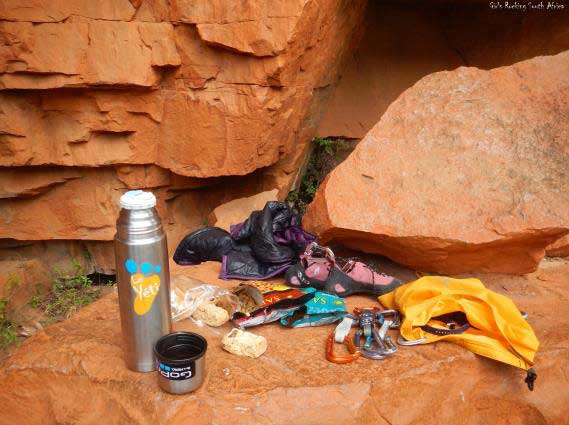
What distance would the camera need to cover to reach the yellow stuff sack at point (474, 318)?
2090 mm

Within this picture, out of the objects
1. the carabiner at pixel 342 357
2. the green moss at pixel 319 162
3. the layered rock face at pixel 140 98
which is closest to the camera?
the carabiner at pixel 342 357

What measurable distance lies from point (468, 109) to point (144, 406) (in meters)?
2.33

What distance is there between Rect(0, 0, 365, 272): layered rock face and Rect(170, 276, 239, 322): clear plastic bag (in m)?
1.40

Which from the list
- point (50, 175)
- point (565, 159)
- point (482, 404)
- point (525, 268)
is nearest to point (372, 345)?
point (482, 404)

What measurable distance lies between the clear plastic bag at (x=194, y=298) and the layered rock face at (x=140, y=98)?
140 centimetres

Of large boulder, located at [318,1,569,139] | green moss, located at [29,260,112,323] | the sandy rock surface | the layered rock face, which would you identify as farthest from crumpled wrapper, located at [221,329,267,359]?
large boulder, located at [318,1,569,139]

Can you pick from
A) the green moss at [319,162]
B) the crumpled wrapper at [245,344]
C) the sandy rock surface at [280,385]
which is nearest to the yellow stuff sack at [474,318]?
the sandy rock surface at [280,385]

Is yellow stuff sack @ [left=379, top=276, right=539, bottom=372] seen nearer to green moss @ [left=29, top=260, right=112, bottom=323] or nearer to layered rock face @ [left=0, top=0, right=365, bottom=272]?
layered rock face @ [left=0, top=0, right=365, bottom=272]

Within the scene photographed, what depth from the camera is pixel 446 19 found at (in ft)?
17.8

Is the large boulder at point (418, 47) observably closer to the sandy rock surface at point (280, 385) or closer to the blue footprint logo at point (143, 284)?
the sandy rock surface at point (280, 385)

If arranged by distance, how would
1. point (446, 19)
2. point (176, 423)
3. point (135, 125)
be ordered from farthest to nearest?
1. point (446, 19)
2. point (135, 125)
3. point (176, 423)

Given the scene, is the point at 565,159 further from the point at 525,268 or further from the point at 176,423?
the point at 176,423

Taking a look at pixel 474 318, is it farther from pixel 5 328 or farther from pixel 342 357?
pixel 5 328

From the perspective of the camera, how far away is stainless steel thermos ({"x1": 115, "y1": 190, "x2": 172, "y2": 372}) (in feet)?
5.61
